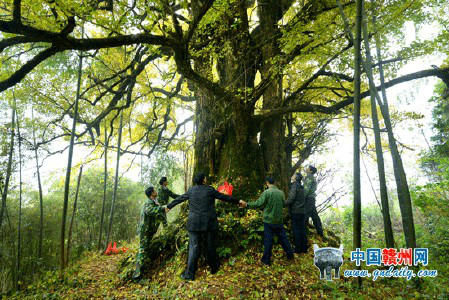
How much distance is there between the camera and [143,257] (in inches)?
176

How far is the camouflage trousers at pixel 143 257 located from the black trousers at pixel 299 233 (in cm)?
288

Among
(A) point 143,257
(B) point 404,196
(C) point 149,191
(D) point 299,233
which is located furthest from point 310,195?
(A) point 143,257

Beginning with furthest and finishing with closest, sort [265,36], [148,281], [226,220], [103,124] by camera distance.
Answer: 1. [103,124]
2. [265,36]
3. [226,220]
4. [148,281]

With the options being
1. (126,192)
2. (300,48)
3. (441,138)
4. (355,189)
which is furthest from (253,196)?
(441,138)

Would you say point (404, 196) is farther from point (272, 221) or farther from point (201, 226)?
point (201, 226)

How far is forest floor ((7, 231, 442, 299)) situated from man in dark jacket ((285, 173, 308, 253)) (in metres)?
0.21

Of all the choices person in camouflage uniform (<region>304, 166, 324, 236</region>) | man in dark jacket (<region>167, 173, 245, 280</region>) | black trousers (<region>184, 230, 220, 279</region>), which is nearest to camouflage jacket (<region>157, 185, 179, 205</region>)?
man in dark jacket (<region>167, 173, 245, 280</region>)

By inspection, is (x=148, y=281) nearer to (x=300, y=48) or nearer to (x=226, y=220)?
(x=226, y=220)

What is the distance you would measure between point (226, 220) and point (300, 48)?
399cm

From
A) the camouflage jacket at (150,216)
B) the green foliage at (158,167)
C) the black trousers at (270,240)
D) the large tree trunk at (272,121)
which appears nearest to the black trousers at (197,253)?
the black trousers at (270,240)

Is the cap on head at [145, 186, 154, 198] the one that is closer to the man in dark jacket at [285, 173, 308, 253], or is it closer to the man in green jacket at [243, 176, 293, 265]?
the man in green jacket at [243, 176, 293, 265]

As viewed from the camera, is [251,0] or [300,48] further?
[251,0]

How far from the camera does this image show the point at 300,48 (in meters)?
5.10

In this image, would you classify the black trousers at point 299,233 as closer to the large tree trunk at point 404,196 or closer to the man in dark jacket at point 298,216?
the man in dark jacket at point 298,216
